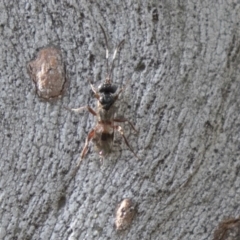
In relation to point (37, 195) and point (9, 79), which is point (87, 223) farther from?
point (9, 79)

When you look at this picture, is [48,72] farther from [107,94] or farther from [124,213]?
[124,213]

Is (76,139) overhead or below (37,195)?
overhead

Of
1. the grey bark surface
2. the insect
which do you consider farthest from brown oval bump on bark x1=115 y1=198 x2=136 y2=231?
the insect

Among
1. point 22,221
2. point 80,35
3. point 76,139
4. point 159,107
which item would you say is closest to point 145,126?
point 159,107

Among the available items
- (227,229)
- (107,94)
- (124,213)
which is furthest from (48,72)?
(227,229)

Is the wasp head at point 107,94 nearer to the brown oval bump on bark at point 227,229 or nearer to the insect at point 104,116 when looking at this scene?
the insect at point 104,116

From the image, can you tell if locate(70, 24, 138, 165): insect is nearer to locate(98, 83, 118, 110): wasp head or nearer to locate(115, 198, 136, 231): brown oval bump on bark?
locate(98, 83, 118, 110): wasp head
